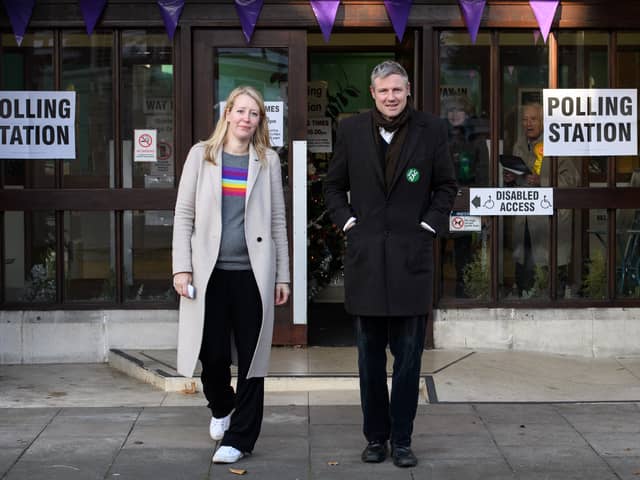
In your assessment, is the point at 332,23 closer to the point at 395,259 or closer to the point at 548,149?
the point at 548,149

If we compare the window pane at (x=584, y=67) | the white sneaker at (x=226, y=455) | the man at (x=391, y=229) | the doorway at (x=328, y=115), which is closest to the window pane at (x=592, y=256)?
the window pane at (x=584, y=67)

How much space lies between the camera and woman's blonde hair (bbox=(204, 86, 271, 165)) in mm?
6055

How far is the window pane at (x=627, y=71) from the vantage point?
29.2 ft

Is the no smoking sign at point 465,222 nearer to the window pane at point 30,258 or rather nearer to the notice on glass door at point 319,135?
the notice on glass door at point 319,135

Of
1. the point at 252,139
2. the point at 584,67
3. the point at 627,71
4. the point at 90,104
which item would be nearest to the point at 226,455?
the point at 252,139

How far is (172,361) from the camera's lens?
8422 millimetres

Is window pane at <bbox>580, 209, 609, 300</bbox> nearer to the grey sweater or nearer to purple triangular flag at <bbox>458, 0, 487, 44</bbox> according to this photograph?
purple triangular flag at <bbox>458, 0, 487, 44</bbox>

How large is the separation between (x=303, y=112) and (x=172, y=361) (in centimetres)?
212

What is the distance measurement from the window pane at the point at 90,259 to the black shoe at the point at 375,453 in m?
3.36

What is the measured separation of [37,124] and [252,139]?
3150mm

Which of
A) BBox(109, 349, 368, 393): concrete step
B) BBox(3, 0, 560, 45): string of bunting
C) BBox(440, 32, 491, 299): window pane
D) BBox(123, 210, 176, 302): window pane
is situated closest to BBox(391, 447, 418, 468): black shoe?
BBox(109, 349, 368, 393): concrete step

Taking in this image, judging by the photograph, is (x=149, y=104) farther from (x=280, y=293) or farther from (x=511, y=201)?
(x=280, y=293)

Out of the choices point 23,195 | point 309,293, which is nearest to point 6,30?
point 23,195

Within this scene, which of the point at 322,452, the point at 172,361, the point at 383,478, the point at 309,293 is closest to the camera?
the point at 383,478
